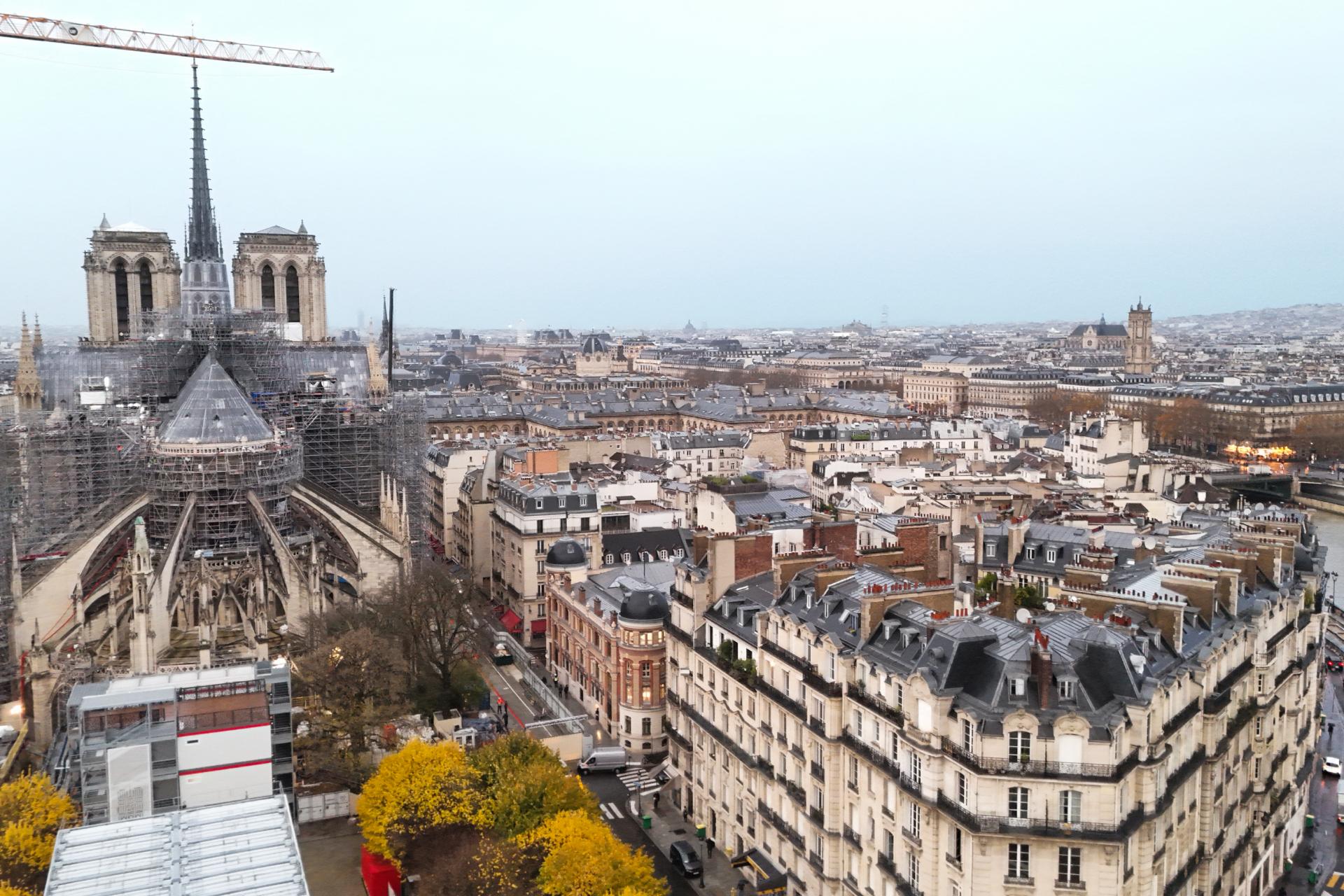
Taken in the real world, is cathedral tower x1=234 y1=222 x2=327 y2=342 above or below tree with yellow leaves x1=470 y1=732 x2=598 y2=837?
above

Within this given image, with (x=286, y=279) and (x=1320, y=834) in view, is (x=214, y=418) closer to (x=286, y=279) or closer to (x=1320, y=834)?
(x=286, y=279)

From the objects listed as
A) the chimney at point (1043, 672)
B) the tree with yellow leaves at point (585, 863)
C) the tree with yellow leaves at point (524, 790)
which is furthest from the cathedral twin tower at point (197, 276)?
the chimney at point (1043, 672)

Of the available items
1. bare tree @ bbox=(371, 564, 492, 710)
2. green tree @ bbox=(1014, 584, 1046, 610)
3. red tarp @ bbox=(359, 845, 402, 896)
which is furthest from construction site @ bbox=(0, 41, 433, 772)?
green tree @ bbox=(1014, 584, 1046, 610)

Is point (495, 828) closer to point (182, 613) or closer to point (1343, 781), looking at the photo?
point (182, 613)

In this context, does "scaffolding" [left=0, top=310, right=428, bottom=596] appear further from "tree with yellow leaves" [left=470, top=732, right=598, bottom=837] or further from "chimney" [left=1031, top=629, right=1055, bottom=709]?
"chimney" [left=1031, top=629, right=1055, bottom=709]

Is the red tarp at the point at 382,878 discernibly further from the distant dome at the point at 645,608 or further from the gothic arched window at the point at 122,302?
the gothic arched window at the point at 122,302

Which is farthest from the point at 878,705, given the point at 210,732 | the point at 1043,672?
the point at 210,732

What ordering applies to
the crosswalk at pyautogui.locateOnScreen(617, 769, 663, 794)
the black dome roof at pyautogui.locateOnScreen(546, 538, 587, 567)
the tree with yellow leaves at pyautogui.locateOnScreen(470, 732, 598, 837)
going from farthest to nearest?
the black dome roof at pyautogui.locateOnScreen(546, 538, 587, 567) → the crosswalk at pyautogui.locateOnScreen(617, 769, 663, 794) → the tree with yellow leaves at pyautogui.locateOnScreen(470, 732, 598, 837)

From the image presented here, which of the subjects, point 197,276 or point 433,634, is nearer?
point 433,634
